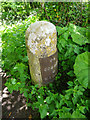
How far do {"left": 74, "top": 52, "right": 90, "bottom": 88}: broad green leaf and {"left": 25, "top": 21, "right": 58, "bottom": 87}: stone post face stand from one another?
1.76 feet

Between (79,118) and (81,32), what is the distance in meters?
1.73

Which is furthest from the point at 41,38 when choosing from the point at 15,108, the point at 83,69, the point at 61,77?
the point at 15,108

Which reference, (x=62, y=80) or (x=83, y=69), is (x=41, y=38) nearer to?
(x=83, y=69)

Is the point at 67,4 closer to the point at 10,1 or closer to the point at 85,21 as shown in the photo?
the point at 85,21

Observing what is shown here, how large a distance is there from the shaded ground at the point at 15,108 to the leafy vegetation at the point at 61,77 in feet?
0.50

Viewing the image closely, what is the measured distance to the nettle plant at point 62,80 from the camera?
200 cm

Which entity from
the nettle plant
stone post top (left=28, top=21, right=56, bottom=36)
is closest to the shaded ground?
the nettle plant

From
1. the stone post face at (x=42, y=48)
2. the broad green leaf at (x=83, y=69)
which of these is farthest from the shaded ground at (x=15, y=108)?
the broad green leaf at (x=83, y=69)

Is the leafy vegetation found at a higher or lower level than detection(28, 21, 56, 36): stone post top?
lower

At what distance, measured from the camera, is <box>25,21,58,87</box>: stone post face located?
2.07 meters

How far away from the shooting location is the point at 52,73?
8.66 ft

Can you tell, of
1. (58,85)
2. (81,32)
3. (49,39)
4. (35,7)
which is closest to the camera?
(49,39)

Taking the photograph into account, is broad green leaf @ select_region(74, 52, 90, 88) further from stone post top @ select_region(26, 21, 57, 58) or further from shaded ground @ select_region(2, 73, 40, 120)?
shaded ground @ select_region(2, 73, 40, 120)

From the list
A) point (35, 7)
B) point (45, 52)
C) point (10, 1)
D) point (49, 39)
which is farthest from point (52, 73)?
point (10, 1)
